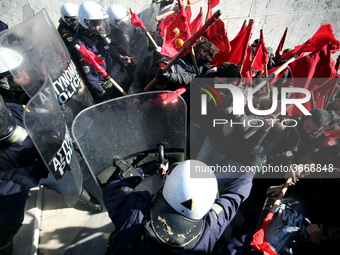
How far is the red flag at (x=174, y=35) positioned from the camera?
9.05 feet

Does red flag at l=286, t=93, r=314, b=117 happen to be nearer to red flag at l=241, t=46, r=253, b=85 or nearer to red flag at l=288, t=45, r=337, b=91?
red flag at l=288, t=45, r=337, b=91

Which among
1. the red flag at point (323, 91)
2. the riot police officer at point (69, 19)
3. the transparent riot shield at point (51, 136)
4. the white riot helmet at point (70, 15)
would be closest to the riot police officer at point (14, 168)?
the transparent riot shield at point (51, 136)

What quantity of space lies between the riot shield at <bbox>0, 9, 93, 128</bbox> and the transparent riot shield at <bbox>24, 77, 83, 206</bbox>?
416 millimetres

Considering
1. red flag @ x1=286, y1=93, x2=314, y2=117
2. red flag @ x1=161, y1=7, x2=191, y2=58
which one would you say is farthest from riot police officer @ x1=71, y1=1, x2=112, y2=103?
red flag @ x1=286, y1=93, x2=314, y2=117

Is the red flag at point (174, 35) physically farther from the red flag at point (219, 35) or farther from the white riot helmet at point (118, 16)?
the white riot helmet at point (118, 16)

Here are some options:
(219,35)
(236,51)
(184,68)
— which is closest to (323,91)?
(236,51)

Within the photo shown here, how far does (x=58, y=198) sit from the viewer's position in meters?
2.83

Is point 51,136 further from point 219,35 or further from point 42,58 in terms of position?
point 219,35

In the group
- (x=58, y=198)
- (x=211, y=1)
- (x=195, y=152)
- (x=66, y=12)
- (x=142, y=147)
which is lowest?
(x=58, y=198)

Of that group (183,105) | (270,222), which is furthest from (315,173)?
(183,105)

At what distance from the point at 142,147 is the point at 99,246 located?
158 cm

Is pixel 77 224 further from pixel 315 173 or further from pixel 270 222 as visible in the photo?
pixel 315 173

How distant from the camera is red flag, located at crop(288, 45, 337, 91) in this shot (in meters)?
2.53

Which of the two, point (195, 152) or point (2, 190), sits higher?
point (2, 190)
